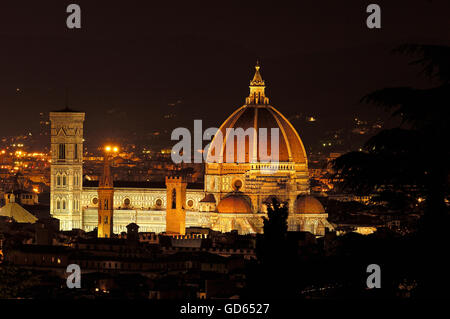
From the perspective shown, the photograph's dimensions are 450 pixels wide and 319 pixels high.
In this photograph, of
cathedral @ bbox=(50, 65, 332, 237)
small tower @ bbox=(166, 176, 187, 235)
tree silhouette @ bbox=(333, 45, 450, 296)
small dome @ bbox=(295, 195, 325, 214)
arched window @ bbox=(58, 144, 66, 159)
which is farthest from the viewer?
arched window @ bbox=(58, 144, 66, 159)

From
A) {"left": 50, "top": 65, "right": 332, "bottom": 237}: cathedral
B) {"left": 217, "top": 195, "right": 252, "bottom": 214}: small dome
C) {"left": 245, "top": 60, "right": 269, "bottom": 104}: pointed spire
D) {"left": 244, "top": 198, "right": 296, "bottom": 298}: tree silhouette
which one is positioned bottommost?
{"left": 244, "top": 198, "right": 296, "bottom": 298}: tree silhouette

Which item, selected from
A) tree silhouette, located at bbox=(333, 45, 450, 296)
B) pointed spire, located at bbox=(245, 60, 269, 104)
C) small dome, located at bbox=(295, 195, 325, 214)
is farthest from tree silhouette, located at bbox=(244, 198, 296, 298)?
pointed spire, located at bbox=(245, 60, 269, 104)

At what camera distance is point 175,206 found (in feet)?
323

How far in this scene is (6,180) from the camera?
555ft

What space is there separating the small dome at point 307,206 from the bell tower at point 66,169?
16971 millimetres

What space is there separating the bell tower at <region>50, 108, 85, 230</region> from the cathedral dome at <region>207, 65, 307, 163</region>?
9.63m

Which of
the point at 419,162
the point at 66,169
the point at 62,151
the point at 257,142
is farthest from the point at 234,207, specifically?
the point at 419,162

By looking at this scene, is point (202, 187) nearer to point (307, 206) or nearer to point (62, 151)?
point (62, 151)

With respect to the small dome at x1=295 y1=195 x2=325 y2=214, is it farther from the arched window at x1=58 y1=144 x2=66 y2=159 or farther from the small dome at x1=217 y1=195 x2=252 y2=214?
the arched window at x1=58 y1=144 x2=66 y2=159

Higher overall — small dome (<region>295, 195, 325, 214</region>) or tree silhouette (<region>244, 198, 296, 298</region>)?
small dome (<region>295, 195, 325, 214</region>)

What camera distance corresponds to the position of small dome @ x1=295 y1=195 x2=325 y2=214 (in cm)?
9738

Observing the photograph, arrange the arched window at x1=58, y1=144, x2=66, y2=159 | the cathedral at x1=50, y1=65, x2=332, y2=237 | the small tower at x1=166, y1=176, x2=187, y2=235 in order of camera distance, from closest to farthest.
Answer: the small tower at x1=166, y1=176, x2=187, y2=235 < the cathedral at x1=50, y1=65, x2=332, y2=237 < the arched window at x1=58, y1=144, x2=66, y2=159
